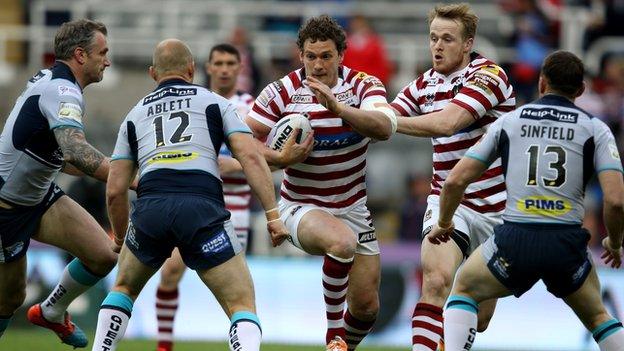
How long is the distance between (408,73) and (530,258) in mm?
13088

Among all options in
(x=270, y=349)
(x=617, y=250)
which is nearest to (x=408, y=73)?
(x=270, y=349)

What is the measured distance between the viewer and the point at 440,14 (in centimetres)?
1041

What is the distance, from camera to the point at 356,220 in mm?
10547

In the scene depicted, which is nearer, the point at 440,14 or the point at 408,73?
the point at 440,14

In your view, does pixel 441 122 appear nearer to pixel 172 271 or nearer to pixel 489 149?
pixel 489 149

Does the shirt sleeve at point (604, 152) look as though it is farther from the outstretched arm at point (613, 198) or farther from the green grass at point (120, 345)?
the green grass at point (120, 345)

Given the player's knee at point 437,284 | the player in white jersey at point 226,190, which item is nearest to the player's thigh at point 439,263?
the player's knee at point 437,284

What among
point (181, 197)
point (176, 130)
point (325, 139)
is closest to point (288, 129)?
point (325, 139)

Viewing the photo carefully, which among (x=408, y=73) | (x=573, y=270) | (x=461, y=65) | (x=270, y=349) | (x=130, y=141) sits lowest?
(x=270, y=349)

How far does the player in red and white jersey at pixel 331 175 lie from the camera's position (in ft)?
32.9

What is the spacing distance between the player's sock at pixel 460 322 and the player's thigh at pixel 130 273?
217 cm

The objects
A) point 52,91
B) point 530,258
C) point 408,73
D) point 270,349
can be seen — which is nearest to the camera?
point 530,258

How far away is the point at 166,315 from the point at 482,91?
173 inches

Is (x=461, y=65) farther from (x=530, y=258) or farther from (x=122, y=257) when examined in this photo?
(x=122, y=257)
